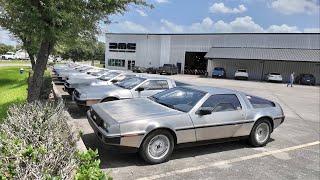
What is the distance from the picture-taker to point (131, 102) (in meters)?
7.52

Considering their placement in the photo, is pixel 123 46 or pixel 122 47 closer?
pixel 123 46

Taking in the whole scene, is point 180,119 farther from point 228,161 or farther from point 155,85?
point 155,85

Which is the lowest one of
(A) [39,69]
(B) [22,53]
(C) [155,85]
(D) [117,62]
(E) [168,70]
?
(C) [155,85]

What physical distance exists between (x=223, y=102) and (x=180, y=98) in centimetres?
93

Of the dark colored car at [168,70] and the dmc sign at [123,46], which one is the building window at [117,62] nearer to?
the dmc sign at [123,46]

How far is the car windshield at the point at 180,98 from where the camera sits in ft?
22.8

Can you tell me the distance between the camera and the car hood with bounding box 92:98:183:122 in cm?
620

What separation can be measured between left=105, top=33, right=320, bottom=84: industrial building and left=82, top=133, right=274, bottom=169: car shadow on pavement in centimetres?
3876

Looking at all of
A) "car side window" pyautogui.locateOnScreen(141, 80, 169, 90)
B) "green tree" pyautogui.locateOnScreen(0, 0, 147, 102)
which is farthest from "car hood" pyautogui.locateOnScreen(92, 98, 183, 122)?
"car side window" pyautogui.locateOnScreen(141, 80, 169, 90)

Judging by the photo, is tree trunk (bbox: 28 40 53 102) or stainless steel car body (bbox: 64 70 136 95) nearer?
tree trunk (bbox: 28 40 53 102)

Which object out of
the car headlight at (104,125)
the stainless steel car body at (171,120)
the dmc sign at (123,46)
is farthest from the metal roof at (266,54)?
the car headlight at (104,125)

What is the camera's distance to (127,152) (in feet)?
19.6

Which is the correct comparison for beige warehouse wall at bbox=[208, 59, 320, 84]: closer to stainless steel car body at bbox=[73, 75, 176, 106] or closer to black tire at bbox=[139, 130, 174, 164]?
stainless steel car body at bbox=[73, 75, 176, 106]

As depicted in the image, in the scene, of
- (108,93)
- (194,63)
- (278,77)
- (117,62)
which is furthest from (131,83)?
(117,62)
